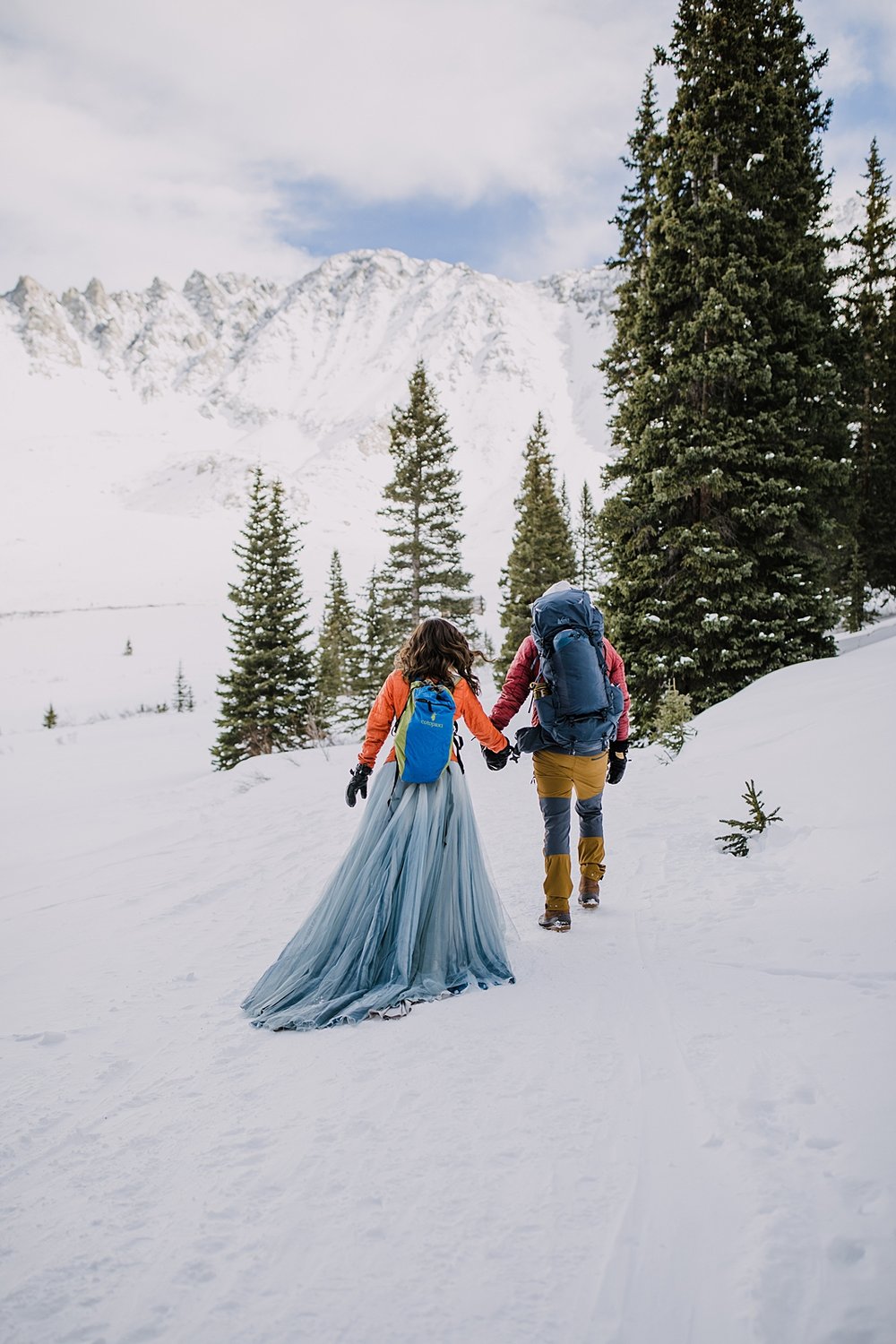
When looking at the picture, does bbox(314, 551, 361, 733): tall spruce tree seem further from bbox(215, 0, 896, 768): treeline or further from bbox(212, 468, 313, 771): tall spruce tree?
bbox(215, 0, 896, 768): treeline

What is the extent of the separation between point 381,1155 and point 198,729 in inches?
1031

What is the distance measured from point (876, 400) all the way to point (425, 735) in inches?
854

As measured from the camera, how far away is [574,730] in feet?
15.0

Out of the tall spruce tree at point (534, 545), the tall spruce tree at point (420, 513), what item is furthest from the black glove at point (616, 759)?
the tall spruce tree at point (534, 545)

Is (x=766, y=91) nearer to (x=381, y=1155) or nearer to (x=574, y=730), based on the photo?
(x=574, y=730)

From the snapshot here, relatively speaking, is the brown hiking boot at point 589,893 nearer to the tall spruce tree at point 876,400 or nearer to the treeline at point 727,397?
the treeline at point 727,397

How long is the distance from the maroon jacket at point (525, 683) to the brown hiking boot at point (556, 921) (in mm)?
1267

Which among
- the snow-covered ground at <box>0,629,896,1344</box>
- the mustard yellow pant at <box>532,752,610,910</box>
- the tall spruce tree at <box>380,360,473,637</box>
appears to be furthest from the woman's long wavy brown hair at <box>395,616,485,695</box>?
the tall spruce tree at <box>380,360,473,637</box>

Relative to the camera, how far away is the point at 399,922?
3.83m

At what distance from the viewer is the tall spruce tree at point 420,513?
81.6ft

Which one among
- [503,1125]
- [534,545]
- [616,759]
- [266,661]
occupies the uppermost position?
[534,545]

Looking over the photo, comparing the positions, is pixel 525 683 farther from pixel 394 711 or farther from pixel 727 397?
pixel 727 397

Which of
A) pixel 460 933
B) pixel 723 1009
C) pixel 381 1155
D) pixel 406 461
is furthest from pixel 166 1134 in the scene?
pixel 406 461

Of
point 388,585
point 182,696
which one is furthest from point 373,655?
point 182,696
